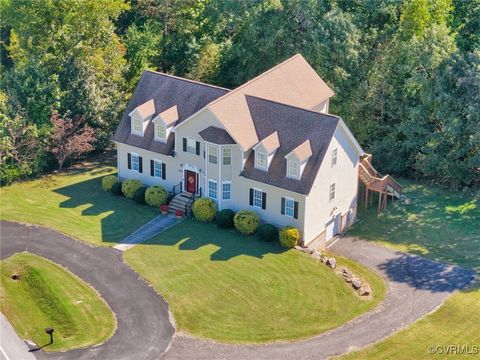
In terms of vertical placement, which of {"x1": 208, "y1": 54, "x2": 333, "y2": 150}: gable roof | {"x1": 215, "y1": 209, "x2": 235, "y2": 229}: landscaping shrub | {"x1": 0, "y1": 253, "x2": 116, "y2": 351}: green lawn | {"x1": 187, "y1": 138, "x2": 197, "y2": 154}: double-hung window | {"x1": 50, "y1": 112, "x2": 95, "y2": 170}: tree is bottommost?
{"x1": 0, "y1": 253, "x2": 116, "y2": 351}: green lawn

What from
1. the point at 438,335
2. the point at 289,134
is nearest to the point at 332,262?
the point at 438,335

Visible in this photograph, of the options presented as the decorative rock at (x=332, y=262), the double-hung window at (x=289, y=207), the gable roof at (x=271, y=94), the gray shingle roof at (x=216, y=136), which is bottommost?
the decorative rock at (x=332, y=262)

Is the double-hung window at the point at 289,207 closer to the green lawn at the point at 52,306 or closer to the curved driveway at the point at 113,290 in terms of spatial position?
the curved driveway at the point at 113,290

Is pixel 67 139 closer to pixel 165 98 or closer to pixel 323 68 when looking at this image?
pixel 165 98

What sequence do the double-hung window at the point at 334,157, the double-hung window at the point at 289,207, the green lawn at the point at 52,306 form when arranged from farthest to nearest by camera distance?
the double-hung window at the point at 334,157 → the double-hung window at the point at 289,207 → the green lawn at the point at 52,306

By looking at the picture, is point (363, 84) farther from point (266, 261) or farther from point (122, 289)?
point (122, 289)

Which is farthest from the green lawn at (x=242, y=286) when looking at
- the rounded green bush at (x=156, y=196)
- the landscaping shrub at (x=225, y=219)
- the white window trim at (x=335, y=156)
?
the white window trim at (x=335, y=156)

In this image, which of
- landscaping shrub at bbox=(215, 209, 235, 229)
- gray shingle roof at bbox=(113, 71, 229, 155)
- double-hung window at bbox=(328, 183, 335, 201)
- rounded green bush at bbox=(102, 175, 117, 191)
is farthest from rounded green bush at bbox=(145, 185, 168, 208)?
double-hung window at bbox=(328, 183, 335, 201)

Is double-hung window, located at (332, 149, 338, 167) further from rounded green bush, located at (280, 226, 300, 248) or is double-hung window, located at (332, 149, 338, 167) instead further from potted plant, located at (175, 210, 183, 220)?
potted plant, located at (175, 210, 183, 220)
